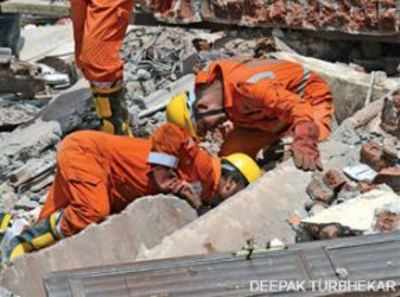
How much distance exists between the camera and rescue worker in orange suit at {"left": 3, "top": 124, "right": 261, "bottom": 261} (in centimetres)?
709

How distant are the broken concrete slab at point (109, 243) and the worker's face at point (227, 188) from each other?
0.23 m

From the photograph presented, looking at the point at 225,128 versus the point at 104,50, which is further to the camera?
the point at 104,50

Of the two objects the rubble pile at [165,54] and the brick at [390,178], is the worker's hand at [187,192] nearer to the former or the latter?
the brick at [390,178]

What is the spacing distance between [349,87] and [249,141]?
38.0 inches

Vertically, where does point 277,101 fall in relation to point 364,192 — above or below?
above

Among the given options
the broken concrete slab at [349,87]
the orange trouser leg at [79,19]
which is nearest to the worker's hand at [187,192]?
the broken concrete slab at [349,87]

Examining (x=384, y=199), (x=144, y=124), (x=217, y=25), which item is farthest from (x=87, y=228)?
(x=217, y=25)

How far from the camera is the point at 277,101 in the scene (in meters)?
7.43

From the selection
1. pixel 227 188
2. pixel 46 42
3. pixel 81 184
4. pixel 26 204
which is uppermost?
pixel 81 184

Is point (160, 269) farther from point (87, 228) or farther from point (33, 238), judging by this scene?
point (33, 238)

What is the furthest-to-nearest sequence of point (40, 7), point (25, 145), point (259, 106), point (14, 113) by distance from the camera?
1. point (40, 7)
2. point (14, 113)
3. point (25, 145)
4. point (259, 106)

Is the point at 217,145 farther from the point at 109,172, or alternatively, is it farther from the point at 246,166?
the point at 109,172

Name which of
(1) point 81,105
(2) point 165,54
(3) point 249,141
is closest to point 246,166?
(3) point 249,141

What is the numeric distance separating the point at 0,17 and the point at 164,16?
6.81 ft
